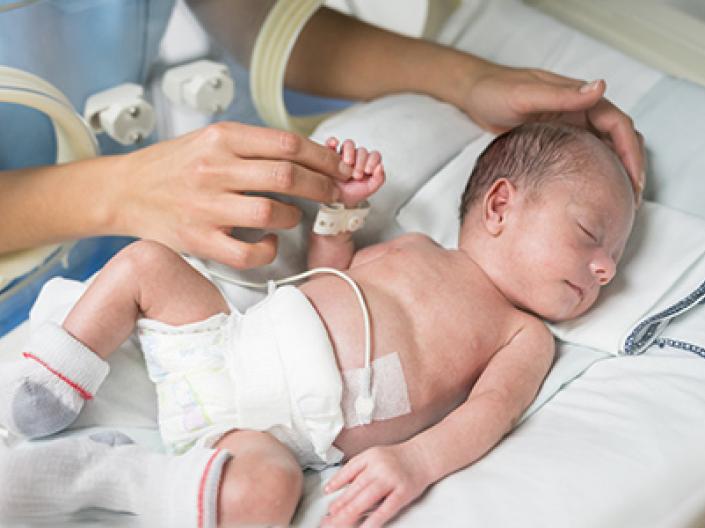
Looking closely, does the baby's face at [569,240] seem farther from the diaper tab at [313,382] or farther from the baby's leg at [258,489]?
the baby's leg at [258,489]

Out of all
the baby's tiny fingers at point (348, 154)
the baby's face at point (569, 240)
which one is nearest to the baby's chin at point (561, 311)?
the baby's face at point (569, 240)

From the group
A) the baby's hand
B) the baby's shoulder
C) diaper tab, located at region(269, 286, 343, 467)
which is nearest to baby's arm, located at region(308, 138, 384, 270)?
the baby's hand

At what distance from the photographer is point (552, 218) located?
48.9 inches

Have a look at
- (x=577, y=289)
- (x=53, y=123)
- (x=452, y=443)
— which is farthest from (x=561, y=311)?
(x=53, y=123)

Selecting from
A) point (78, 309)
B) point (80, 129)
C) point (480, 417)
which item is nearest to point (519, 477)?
point (480, 417)

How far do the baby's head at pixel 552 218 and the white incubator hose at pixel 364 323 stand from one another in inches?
8.5

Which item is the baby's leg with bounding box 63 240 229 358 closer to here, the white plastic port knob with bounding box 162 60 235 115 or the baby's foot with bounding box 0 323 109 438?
the baby's foot with bounding box 0 323 109 438

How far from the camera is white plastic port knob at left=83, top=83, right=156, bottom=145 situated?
4.85 feet

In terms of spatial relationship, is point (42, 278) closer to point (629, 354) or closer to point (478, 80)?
point (478, 80)

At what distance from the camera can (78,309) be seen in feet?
3.69

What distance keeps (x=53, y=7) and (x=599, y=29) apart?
Result: 3.32ft

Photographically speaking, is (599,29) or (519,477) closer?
(519,477)

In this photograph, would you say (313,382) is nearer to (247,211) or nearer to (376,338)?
(376,338)

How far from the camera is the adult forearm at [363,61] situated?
1.64 metres
